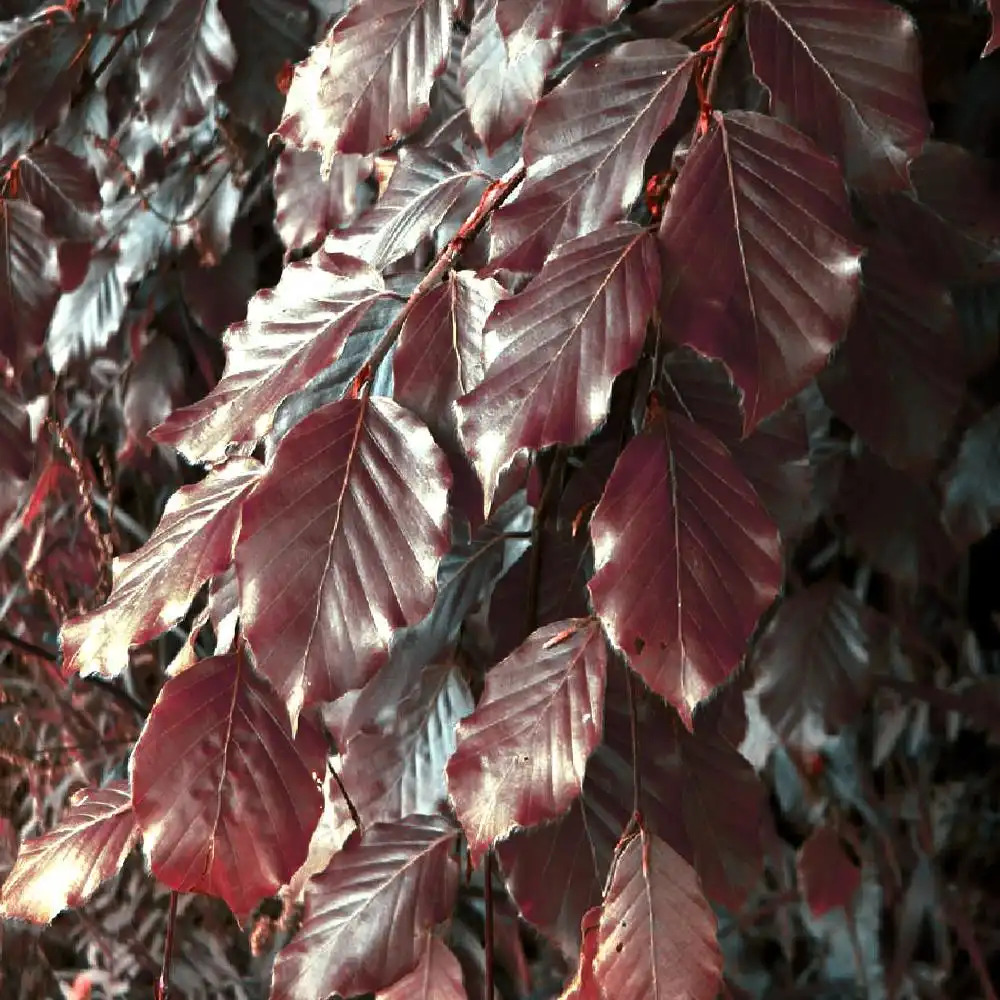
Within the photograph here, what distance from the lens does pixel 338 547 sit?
1.40 ft

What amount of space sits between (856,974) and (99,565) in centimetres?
86

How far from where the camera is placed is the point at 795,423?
58cm

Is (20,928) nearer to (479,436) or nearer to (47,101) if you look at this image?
(47,101)

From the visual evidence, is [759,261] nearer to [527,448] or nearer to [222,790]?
[527,448]

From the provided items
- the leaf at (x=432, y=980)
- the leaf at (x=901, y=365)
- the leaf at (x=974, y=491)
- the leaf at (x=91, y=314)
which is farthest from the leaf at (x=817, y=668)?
the leaf at (x=91, y=314)

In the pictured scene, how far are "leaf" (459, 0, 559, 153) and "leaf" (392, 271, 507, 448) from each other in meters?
0.13

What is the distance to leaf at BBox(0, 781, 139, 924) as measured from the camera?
53cm

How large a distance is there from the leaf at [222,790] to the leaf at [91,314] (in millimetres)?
670

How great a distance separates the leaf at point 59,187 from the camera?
0.80 metres

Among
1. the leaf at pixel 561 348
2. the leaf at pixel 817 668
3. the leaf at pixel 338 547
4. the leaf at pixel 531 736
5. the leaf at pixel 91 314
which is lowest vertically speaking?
the leaf at pixel 817 668

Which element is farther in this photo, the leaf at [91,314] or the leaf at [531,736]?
the leaf at [91,314]

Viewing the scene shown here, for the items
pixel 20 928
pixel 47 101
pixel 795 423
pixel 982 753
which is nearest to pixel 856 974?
pixel 982 753

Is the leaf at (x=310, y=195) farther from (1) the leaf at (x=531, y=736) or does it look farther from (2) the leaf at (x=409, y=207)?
(1) the leaf at (x=531, y=736)

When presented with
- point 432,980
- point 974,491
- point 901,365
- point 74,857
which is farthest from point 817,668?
point 74,857
